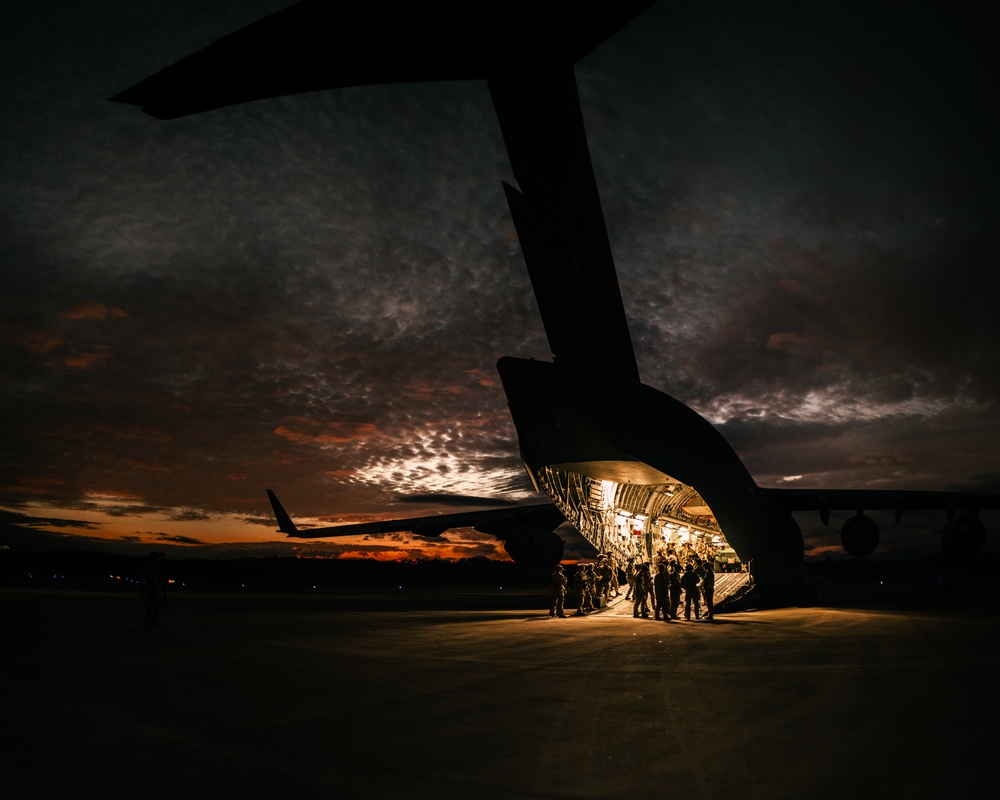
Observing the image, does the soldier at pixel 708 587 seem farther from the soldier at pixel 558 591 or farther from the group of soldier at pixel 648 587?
the soldier at pixel 558 591

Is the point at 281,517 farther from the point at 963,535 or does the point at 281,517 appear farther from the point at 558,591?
the point at 963,535

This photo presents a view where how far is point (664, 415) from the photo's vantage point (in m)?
13.7

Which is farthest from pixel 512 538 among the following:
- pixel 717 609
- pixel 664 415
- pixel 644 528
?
pixel 664 415

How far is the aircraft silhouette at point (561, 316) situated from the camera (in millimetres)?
6766

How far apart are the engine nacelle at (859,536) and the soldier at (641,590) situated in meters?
6.08

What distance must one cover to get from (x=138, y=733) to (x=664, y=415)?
10655 millimetres

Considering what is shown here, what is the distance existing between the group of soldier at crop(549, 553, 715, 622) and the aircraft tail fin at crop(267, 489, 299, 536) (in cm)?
1149

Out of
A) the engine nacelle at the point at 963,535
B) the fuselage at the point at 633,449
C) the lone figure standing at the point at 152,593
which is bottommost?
the engine nacelle at the point at 963,535

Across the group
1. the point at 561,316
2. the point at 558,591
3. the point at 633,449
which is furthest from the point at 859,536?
the point at 561,316

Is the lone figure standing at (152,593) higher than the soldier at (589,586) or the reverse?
higher

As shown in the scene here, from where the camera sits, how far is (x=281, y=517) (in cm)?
2469

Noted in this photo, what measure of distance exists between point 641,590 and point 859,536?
667 centimetres

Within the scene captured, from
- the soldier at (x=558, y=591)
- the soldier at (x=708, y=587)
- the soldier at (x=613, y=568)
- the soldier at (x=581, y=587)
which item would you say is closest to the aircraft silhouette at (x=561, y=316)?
the soldier at (x=613, y=568)

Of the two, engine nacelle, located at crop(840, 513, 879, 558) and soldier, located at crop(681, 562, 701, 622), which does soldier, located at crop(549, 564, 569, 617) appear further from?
engine nacelle, located at crop(840, 513, 879, 558)
